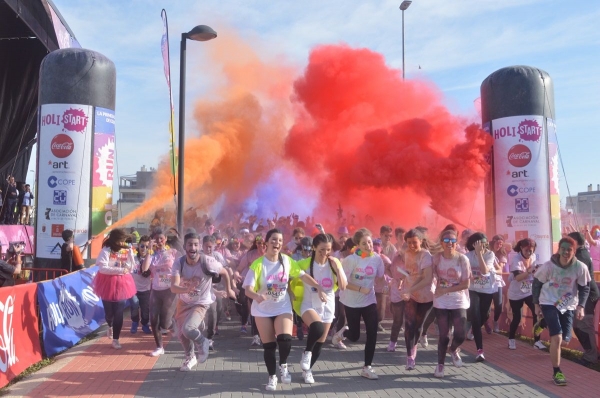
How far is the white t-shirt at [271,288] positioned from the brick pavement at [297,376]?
0.84m

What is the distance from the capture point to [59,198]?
571 inches

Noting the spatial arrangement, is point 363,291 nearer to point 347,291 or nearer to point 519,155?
point 347,291

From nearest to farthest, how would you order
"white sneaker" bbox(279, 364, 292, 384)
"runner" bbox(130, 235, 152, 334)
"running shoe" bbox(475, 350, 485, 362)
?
"white sneaker" bbox(279, 364, 292, 384)
"running shoe" bbox(475, 350, 485, 362)
"runner" bbox(130, 235, 152, 334)

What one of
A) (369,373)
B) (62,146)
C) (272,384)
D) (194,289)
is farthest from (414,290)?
(62,146)

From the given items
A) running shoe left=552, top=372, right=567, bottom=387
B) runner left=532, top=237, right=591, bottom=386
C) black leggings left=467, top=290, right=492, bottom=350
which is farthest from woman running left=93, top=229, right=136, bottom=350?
running shoe left=552, top=372, right=567, bottom=387

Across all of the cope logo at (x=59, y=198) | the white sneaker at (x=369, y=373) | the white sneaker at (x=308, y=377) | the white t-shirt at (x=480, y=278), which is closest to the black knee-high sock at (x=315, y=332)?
the white sneaker at (x=308, y=377)

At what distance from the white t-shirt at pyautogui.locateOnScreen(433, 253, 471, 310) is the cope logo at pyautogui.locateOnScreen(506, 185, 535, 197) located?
8.93 metres

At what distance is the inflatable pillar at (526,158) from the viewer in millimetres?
14727

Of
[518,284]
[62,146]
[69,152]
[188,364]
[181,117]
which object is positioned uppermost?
[181,117]

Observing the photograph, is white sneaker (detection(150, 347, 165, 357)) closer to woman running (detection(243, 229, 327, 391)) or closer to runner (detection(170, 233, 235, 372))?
runner (detection(170, 233, 235, 372))

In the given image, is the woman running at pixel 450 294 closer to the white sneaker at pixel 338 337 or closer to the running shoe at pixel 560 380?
the running shoe at pixel 560 380

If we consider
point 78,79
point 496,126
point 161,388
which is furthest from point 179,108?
point 496,126

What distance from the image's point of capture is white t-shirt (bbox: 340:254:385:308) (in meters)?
6.68

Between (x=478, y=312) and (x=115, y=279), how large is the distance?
17.0ft
